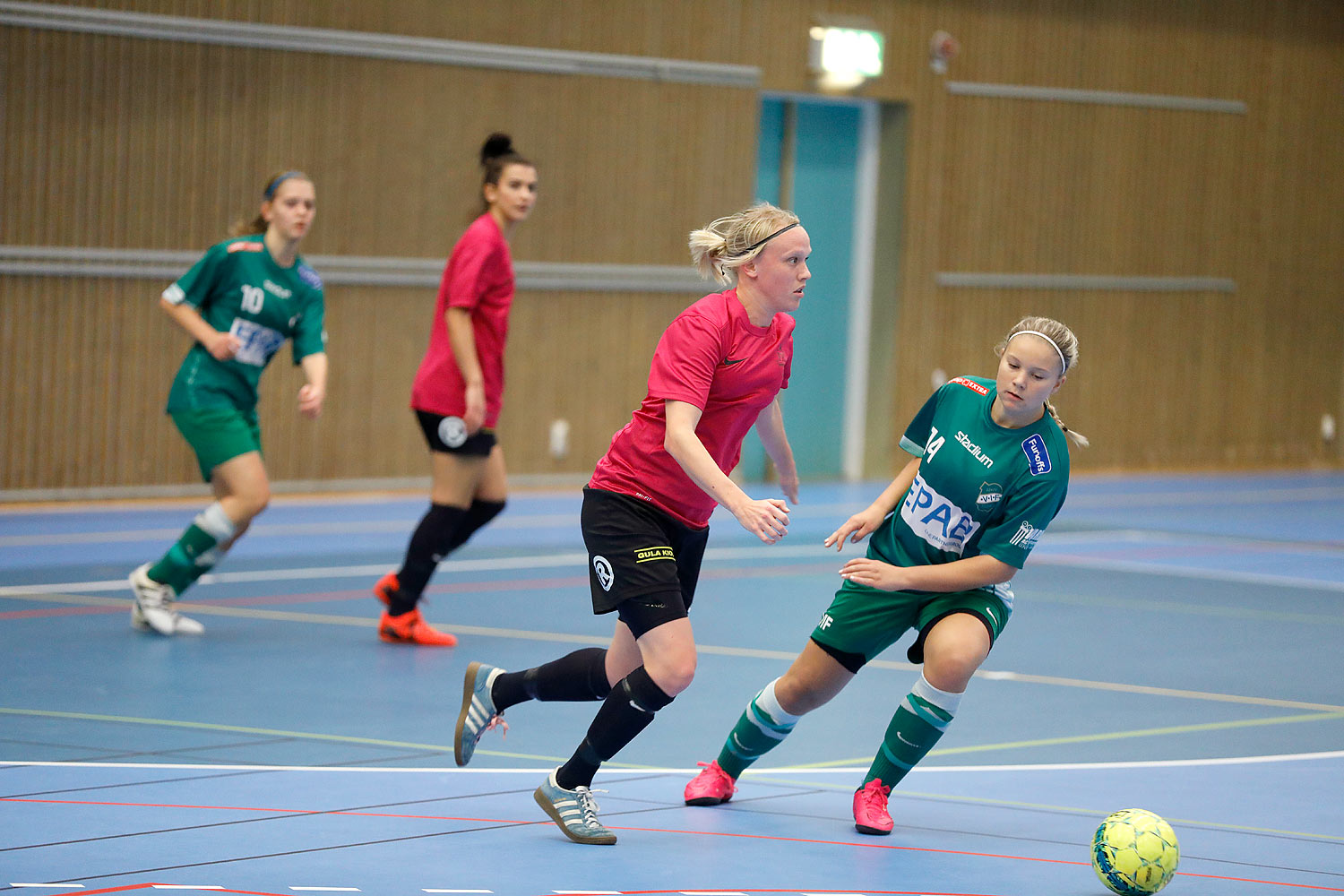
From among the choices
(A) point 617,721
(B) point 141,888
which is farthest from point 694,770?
(B) point 141,888

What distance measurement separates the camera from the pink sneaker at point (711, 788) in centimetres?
489

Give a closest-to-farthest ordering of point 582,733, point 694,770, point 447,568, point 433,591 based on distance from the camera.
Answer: point 694,770, point 582,733, point 433,591, point 447,568

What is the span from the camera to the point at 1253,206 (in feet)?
58.7

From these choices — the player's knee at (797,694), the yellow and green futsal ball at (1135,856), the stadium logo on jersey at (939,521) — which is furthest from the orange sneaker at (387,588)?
the yellow and green futsal ball at (1135,856)

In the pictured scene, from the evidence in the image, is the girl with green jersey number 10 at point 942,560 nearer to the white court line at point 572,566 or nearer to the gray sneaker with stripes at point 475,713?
the gray sneaker with stripes at point 475,713

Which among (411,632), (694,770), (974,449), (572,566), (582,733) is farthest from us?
(572,566)

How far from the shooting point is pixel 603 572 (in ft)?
14.8

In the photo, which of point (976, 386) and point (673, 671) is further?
point (976, 386)

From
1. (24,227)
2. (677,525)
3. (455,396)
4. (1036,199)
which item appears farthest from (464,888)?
(1036,199)

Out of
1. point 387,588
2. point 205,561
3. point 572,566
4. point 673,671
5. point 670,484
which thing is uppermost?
point 670,484

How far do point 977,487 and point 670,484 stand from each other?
812 mm

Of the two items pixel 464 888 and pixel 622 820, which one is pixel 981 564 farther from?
pixel 464 888

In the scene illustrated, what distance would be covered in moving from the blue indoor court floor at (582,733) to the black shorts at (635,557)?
579mm

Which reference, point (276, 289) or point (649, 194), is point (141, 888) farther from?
point (649, 194)
